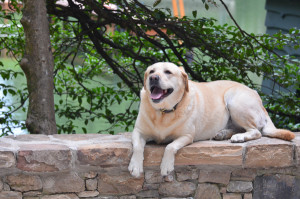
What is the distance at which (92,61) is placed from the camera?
6812mm

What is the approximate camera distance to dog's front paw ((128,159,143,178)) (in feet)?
11.3

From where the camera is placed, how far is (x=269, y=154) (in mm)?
3635

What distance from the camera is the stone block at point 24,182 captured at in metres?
3.43

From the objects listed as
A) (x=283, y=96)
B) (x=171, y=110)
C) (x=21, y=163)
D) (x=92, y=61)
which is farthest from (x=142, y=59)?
(x=21, y=163)

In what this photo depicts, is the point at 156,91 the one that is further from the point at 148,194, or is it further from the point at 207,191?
the point at 207,191

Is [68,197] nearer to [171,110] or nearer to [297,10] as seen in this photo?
[171,110]

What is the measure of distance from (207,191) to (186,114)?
0.73 meters

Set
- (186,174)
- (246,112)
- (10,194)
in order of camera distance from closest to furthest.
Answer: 1. (10,194)
2. (186,174)
3. (246,112)

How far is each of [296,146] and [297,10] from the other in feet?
14.7

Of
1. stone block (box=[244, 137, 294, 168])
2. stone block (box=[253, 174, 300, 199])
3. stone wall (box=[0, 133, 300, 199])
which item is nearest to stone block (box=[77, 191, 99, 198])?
stone wall (box=[0, 133, 300, 199])

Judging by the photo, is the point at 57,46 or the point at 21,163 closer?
the point at 21,163

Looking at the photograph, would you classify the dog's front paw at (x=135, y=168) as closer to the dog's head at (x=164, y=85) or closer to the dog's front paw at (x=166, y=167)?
the dog's front paw at (x=166, y=167)

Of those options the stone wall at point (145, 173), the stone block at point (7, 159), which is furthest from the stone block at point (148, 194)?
the stone block at point (7, 159)

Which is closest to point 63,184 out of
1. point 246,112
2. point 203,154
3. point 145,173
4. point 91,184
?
point 91,184
